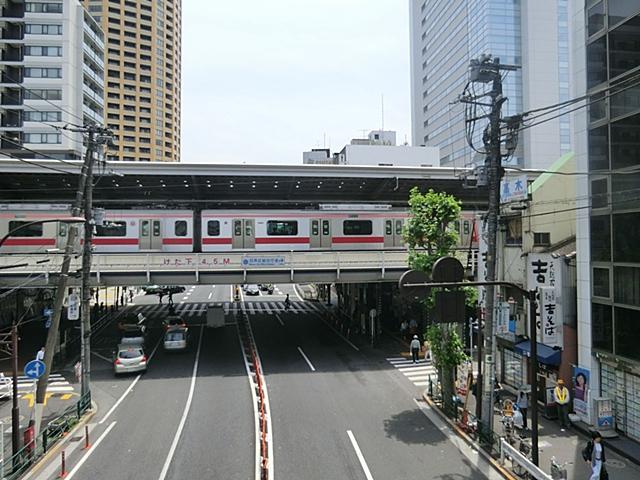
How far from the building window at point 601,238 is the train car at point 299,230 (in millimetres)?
15953

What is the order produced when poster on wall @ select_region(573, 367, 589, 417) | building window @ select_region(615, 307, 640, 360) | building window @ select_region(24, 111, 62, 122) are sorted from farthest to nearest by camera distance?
building window @ select_region(24, 111, 62, 122) → poster on wall @ select_region(573, 367, 589, 417) → building window @ select_region(615, 307, 640, 360)

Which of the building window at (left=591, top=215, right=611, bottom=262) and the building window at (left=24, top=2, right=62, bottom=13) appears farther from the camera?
the building window at (left=24, top=2, right=62, bottom=13)

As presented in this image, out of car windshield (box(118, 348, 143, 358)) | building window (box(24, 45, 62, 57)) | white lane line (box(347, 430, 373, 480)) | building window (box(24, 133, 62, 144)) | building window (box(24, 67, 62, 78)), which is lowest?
white lane line (box(347, 430, 373, 480))

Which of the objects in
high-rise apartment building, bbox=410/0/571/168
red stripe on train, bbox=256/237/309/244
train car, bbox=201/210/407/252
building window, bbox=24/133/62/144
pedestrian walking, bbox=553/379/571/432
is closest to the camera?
pedestrian walking, bbox=553/379/571/432

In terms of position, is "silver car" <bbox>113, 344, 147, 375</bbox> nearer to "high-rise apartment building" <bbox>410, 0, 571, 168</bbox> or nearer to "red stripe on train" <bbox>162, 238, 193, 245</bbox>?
"red stripe on train" <bbox>162, 238, 193, 245</bbox>

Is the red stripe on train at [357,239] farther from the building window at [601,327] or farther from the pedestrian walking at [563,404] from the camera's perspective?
the building window at [601,327]

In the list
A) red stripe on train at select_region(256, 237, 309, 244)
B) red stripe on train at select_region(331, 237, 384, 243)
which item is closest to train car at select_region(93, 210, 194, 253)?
red stripe on train at select_region(256, 237, 309, 244)

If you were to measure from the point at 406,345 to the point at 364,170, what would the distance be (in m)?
11.9

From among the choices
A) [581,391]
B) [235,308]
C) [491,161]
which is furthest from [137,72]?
[581,391]

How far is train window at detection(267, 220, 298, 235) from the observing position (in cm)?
3048

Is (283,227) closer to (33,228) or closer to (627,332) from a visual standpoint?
(33,228)

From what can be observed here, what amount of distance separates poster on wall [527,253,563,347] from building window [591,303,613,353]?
4.22ft

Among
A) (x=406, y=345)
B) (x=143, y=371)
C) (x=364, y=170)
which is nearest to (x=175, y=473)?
(x=143, y=371)

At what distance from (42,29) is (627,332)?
246 ft
